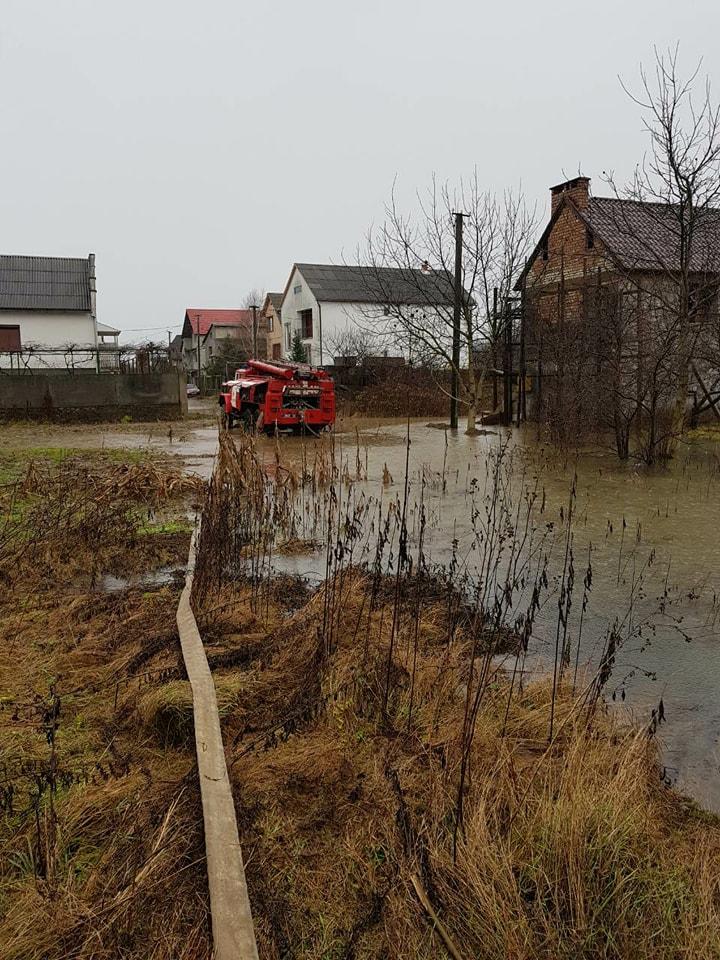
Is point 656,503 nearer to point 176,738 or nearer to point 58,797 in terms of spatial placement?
point 176,738

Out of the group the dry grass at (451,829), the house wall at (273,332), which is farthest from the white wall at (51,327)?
the dry grass at (451,829)

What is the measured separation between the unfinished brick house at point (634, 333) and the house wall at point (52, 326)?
2322cm

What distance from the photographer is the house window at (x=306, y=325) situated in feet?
145

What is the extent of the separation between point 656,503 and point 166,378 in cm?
1687

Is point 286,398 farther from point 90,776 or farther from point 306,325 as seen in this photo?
point 306,325

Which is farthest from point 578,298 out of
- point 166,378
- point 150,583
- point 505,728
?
point 505,728

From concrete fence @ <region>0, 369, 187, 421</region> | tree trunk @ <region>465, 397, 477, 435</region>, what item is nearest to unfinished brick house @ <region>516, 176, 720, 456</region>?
tree trunk @ <region>465, 397, 477, 435</region>

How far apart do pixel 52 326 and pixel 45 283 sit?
240cm

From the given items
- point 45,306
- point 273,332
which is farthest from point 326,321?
point 45,306

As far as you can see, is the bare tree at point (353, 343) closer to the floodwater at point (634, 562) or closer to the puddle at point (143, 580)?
the floodwater at point (634, 562)

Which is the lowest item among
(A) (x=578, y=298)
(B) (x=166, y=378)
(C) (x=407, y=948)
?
(C) (x=407, y=948)

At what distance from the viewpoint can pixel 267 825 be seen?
2482 mm

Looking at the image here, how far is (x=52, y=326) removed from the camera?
34.0m

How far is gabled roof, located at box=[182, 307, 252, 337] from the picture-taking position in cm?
6154
